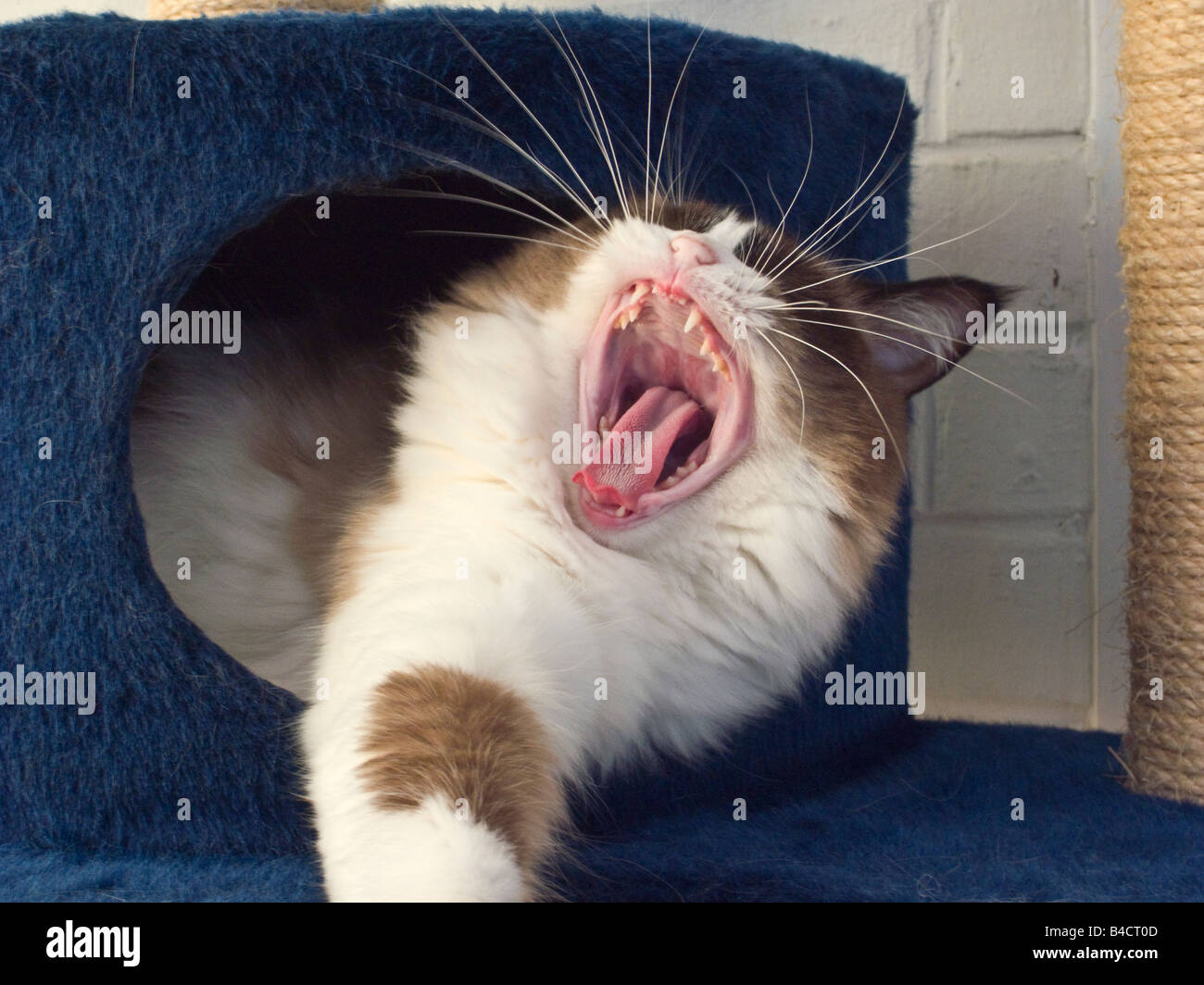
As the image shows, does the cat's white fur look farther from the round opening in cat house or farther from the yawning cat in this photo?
the round opening in cat house

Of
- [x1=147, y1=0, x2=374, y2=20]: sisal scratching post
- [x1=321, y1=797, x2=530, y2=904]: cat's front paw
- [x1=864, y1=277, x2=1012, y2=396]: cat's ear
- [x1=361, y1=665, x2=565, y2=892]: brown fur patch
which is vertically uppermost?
[x1=147, y1=0, x2=374, y2=20]: sisal scratching post

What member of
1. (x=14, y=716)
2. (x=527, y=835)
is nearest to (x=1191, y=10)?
(x=527, y=835)

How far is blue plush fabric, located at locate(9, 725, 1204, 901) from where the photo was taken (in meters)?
1.08

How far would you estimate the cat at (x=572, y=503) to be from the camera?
1.07 m

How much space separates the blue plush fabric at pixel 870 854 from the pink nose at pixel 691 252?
0.65 m

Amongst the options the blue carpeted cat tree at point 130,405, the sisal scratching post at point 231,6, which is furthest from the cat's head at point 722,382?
the sisal scratching post at point 231,6

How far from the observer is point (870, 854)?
123 centimetres

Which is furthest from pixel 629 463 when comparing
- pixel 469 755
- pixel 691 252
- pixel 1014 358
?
pixel 1014 358

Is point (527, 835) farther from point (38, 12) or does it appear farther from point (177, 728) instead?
point (38, 12)

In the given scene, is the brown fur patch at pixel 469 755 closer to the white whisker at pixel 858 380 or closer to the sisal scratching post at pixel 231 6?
the white whisker at pixel 858 380

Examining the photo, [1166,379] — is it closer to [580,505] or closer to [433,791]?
[580,505]

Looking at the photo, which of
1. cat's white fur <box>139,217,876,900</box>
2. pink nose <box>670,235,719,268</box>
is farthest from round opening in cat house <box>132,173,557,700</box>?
pink nose <box>670,235,719,268</box>

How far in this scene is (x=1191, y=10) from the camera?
4.31ft

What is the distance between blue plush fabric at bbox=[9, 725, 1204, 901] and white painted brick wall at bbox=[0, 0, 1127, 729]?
1.51 ft
